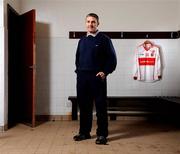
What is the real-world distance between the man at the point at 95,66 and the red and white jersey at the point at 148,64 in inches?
73.1

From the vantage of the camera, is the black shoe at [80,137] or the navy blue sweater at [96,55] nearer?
the navy blue sweater at [96,55]

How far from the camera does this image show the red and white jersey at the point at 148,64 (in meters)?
5.18

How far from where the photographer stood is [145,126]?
466cm

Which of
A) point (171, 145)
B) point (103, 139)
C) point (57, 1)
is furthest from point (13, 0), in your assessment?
point (171, 145)

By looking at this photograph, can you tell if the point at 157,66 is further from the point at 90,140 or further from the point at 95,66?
the point at 90,140

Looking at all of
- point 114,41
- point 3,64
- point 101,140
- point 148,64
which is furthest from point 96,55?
point 148,64

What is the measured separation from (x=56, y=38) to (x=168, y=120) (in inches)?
96.6

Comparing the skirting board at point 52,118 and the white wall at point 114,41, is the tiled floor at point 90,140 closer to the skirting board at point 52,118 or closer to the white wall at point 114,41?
the skirting board at point 52,118

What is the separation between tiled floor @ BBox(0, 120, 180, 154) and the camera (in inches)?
122

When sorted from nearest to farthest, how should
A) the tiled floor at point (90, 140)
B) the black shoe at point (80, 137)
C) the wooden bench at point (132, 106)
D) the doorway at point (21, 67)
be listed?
the tiled floor at point (90, 140) < the black shoe at point (80, 137) < the doorway at point (21, 67) < the wooden bench at point (132, 106)

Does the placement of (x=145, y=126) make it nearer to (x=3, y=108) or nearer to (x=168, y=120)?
(x=168, y=120)

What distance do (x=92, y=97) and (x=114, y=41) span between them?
1947mm

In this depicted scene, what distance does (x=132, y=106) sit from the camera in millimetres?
5195

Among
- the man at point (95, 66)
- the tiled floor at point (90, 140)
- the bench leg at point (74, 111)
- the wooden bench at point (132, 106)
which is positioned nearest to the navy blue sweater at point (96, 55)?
the man at point (95, 66)
